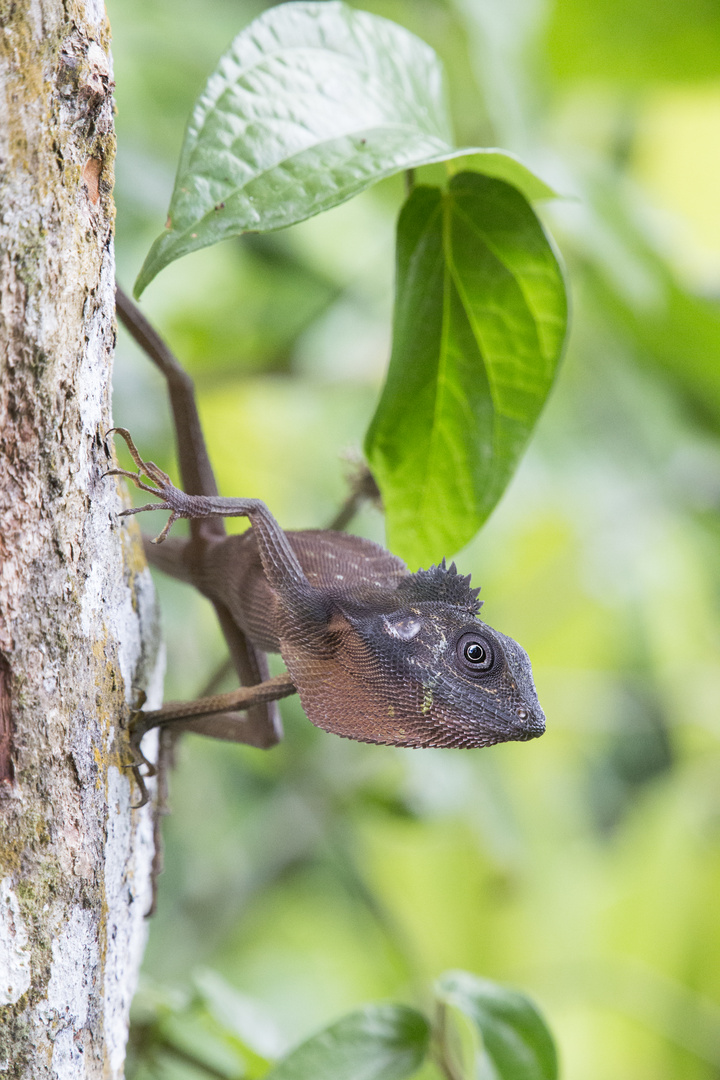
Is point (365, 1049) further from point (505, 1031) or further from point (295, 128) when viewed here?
point (295, 128)

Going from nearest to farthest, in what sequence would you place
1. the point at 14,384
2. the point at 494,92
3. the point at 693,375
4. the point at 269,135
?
the point at 14,384
the point at 269,135
the point at 494,92
the point at 693,375

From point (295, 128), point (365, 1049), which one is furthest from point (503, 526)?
Answer: point (295, 128)

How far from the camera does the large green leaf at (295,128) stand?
2.75ft

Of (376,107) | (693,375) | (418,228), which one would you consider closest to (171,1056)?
(418,228)

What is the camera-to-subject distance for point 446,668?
96 cm

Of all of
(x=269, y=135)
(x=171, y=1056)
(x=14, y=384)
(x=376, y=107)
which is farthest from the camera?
(x=171, y=1056)

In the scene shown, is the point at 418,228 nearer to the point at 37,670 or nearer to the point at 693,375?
the point at 37,670

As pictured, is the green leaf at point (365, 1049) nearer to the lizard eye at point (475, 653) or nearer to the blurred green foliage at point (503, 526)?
the blurred green foliage at point (503, 526)

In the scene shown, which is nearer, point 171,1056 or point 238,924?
point 171,1056

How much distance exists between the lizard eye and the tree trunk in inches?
14.2

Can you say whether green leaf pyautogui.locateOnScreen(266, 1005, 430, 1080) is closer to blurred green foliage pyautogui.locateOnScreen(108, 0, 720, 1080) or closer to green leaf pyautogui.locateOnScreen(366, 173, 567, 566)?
blurred green foliage pyautogui.locateOnScreen(108, 0, 720, 1080)

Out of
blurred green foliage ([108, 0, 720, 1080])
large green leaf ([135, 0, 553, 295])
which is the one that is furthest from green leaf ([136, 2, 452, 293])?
blurred green foliage ([108, 0, 720, 1080])

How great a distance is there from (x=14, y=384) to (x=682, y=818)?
330 centimetres

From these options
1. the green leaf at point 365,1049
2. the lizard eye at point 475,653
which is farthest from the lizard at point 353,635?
the green leaf at point 365,1049
